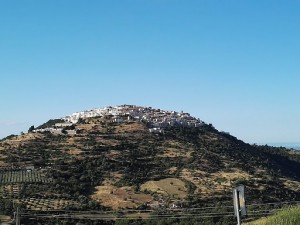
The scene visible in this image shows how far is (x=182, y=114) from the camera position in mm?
165625

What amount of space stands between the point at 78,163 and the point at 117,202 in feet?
69.3

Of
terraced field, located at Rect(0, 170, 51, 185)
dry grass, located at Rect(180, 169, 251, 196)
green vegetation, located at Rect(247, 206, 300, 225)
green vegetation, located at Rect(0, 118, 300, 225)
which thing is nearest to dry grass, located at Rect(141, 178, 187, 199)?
green vegetation, located at Rect(0, 118, 300, 225)

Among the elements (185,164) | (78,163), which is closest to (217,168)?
(185,164)

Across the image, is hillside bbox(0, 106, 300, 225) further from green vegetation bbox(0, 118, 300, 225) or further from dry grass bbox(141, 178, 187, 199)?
green vegetation bbox(0, 118, 300, 225)

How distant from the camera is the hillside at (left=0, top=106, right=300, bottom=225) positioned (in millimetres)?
73062

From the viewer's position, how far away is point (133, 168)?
3703 inches

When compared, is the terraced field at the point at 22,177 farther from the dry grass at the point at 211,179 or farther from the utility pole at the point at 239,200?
the utility pole at the point at 239,200

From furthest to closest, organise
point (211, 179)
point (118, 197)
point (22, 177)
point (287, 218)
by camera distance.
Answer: point (211, 179) < point (22, 177) < point (118, 197) < point (287, 218)

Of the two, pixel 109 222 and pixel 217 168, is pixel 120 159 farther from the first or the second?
pixel 109 222

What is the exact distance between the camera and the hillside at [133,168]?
73.1 metres

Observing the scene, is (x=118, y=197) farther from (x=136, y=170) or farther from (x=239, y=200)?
(x=239, y=200)

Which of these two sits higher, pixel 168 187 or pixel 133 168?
pixel 133 168

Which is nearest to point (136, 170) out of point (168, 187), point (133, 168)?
point (133, 168)

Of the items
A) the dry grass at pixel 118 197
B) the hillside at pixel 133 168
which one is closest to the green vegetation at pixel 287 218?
the hillside at pixel 133 168
